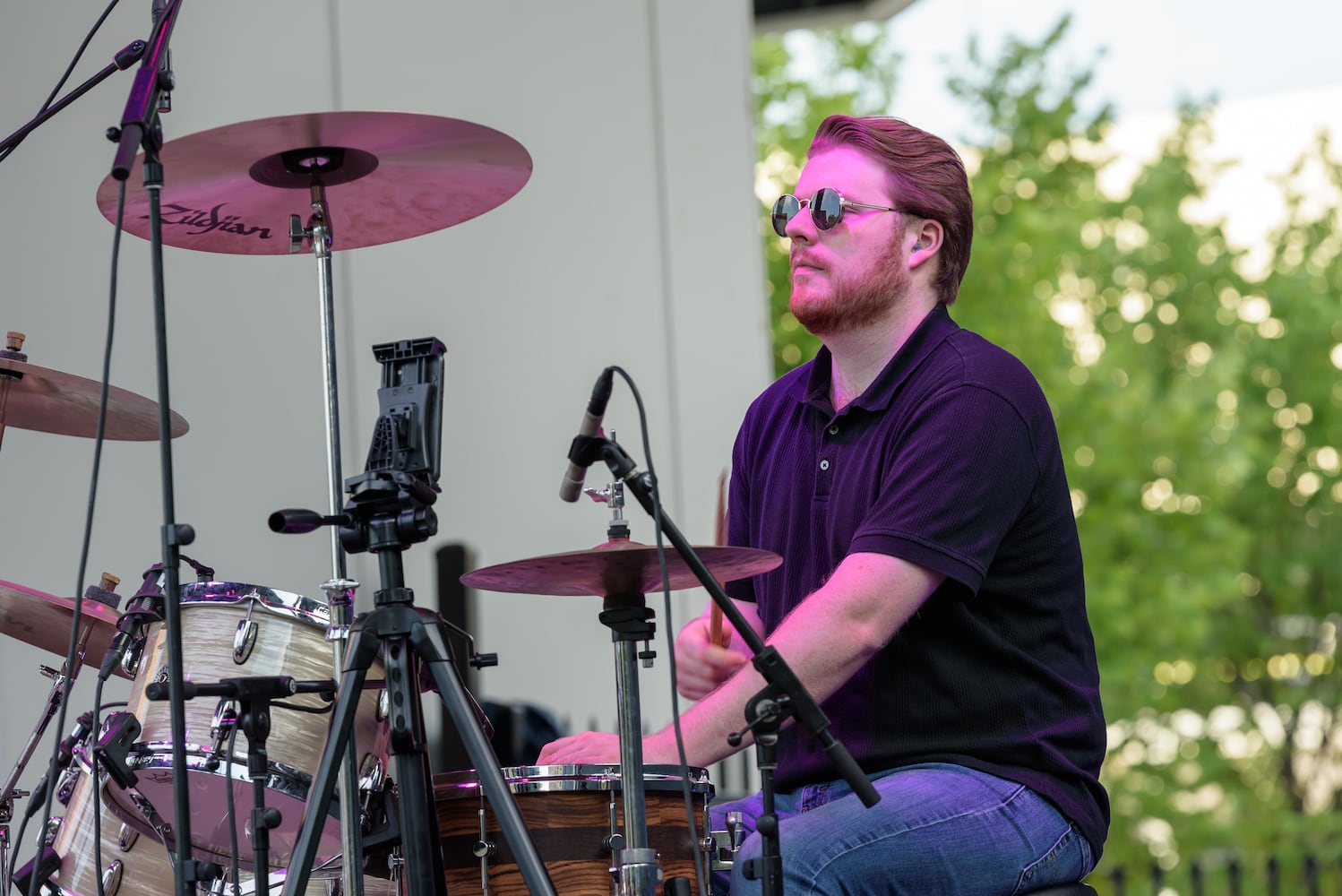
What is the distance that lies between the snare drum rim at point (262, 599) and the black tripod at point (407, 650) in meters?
0.57

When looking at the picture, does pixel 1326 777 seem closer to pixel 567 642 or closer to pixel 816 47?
pixel 816 47

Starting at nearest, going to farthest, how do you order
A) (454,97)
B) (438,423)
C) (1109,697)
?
(438,423), (454,97), (1109,697)

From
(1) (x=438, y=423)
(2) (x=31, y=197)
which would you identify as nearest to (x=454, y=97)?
(2) (x=31, y=197)

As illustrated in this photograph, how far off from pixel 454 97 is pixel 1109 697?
11811 mm

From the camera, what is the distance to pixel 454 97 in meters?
5.95

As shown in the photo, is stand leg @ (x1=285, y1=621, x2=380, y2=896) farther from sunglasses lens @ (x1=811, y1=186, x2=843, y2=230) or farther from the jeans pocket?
sunglasses lens @ (x1=811, y1=186, x2=843, y2=230)

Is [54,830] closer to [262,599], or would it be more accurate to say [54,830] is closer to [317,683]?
[262,599]

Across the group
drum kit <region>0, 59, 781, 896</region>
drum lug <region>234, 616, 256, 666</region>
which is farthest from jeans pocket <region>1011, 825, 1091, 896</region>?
drum lug <region>234, 616, 256, 666</region>

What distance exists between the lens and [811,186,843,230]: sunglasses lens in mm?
2877

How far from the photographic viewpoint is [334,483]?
2.54 m

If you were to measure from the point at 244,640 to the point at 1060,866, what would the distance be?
154 cm

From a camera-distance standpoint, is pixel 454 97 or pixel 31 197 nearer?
pixel 31 197

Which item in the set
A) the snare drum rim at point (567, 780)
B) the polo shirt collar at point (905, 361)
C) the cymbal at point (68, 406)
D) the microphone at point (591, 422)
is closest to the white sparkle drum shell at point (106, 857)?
the cymbal at point (68, 406)

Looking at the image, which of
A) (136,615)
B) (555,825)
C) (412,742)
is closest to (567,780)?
(555,825)
